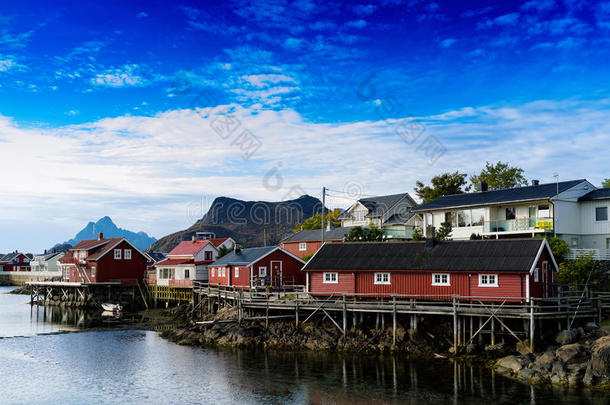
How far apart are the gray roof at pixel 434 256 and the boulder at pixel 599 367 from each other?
21.0 ft

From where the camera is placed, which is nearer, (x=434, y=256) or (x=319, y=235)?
(x=434, y=256)

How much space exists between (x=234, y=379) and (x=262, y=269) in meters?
20.7

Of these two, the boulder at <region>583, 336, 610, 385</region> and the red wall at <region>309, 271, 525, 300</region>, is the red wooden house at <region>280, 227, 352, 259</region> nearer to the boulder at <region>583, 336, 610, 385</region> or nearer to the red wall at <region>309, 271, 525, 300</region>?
the red wall at <region>309, 271, 525, 300</region>

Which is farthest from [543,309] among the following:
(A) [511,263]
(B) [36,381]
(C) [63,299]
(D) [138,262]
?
(C) [63,299]

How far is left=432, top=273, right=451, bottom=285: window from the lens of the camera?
113 ft

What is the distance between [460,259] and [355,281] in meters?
7.45

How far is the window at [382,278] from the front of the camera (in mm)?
36594

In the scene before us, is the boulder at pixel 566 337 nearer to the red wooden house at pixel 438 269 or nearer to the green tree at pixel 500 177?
the red wooden house at pixel 438 269

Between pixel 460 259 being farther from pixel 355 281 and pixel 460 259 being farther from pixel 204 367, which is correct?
pixel 204 367

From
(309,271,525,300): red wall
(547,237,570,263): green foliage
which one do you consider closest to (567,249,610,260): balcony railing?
(547,237,570,263): green foliage

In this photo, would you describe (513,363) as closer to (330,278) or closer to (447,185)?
(330,278)

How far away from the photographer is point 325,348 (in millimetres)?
34031

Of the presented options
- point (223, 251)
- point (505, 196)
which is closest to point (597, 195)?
point (505, 196)

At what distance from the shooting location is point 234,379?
28.1 m
